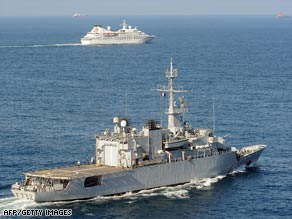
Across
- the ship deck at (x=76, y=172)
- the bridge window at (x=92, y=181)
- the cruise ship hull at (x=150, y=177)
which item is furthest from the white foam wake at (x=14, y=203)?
the bridge window at (x=92, y=181)

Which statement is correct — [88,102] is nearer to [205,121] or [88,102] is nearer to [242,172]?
[205,121]

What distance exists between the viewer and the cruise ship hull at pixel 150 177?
199ft

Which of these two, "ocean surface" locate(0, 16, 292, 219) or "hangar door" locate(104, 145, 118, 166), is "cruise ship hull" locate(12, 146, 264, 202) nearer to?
"ocean surface" locate(0, 16, 292, 219)

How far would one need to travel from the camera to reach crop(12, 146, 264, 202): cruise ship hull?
2391 inches

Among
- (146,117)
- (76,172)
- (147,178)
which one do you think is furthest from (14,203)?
(146,117)

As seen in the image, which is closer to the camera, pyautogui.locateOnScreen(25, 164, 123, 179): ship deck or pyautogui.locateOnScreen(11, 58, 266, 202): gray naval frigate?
pyautogui.locateOnScreen(11, 58, 266, 202): gray naval frigate

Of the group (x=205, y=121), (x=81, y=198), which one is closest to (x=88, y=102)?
(x=205, y=121)

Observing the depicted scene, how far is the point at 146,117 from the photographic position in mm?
92188

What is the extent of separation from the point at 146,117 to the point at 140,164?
88.8 ft

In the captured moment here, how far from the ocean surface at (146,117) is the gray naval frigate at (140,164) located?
2.88ft

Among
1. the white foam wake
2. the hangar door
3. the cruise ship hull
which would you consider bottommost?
the white foam wake

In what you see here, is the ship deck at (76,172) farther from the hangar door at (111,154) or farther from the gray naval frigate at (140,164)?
the hangar door at (111,154)

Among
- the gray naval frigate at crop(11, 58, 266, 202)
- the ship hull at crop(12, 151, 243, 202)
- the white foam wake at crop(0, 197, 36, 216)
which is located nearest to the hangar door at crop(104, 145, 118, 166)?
the gray naval frigate at crop(11, 58, 266, 202)

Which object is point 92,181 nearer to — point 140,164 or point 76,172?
point 76,172
